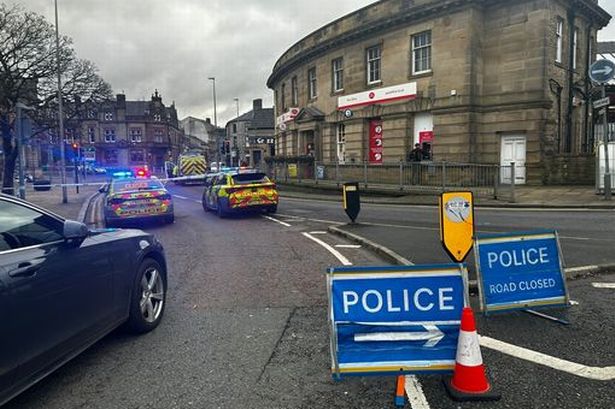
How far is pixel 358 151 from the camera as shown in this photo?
28.6m

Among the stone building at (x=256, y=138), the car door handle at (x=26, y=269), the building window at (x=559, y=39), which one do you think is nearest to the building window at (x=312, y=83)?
the building window at (x=559, y=39)

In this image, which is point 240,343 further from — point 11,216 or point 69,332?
point 11,216

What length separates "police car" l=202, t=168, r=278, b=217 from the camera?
1466 cm

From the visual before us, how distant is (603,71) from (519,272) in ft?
41.1

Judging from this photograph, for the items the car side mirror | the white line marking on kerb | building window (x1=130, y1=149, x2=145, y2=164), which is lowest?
the white line marking on kerb

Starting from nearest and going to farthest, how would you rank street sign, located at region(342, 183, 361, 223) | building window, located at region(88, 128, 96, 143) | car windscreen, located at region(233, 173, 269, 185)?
1. street sign, located at region(342, 183, 361, 223)
2. car windscreen, located at region(233, 173, 269, 185)
3. building window, located at region(88, 128, 96, 143)

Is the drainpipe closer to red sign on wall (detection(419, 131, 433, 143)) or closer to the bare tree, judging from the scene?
red sign on wall (detection(419, 131, 433, 143))

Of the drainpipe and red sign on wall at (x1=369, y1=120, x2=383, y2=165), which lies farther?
red sign on wall at (x1=369, y1=120, x2=383, y2=165)

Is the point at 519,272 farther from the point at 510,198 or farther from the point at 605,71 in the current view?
the point at 510,198

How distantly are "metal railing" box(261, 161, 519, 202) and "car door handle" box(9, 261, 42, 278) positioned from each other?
16.1 metres

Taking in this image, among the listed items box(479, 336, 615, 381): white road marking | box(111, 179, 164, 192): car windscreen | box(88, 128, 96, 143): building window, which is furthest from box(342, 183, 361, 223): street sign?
box(88, 128, 96, 143): building window

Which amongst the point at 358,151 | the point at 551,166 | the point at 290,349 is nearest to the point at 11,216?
the point at 290,349

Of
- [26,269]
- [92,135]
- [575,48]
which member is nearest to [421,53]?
[575,48]

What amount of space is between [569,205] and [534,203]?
3.76 feet
